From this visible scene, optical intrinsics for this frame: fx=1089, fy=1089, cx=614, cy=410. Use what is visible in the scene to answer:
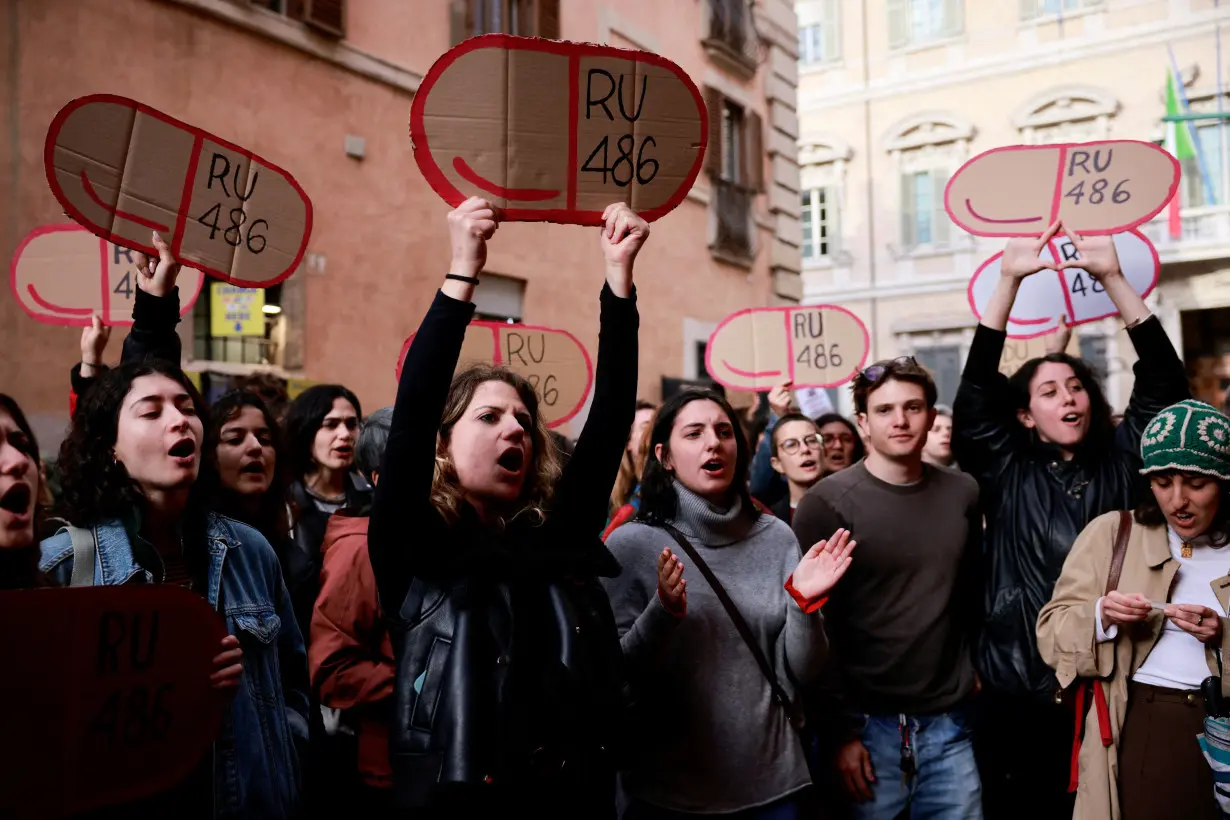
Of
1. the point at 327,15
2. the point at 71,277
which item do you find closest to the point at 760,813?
Result: the point at 71,277

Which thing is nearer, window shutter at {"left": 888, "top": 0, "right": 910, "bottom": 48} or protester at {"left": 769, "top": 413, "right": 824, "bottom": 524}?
protester at {"left": 769, "top": 413, "right": 824, "bottom": 524}

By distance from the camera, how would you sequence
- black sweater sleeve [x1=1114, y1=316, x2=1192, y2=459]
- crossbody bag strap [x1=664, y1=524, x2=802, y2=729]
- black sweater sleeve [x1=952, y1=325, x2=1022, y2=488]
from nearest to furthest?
1. crossbody bag strap [x1=664, y1=524, x2=802, y2=729]
2. black sweater sleeve [x1=1114, y1=316, x2=1192, y2=459]
3. black sweater sleeve [x1=952, y1=325, x2=1022, y2=488]

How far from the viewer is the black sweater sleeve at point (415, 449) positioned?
6.73 feet

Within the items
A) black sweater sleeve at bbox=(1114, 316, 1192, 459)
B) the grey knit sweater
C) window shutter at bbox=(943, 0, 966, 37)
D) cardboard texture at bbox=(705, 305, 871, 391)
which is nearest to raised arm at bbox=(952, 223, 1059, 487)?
black sweater sleeve at bbox=(1114, 316, 1192, 459)

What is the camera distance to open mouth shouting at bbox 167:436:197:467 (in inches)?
92.2

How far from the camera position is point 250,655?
237cm

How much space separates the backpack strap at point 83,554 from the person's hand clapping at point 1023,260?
2.91 metres

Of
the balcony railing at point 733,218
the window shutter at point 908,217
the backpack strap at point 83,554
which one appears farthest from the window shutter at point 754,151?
the backpack strap at point 83,554

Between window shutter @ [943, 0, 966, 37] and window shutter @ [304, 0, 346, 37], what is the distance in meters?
15.7

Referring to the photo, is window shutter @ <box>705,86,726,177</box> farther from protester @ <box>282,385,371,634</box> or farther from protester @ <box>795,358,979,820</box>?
protester @ <box>795,358,979,820</box>

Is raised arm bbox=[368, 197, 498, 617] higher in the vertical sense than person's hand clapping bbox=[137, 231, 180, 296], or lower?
lower

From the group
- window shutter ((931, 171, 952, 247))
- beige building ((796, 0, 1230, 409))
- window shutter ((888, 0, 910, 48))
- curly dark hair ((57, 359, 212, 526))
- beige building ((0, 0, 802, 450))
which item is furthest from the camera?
window shutter ((888, 0, 910, 48))

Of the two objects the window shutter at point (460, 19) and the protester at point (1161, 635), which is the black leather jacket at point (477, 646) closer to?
the protester at point (1161, 635)

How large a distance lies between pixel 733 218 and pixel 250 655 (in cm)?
1186
